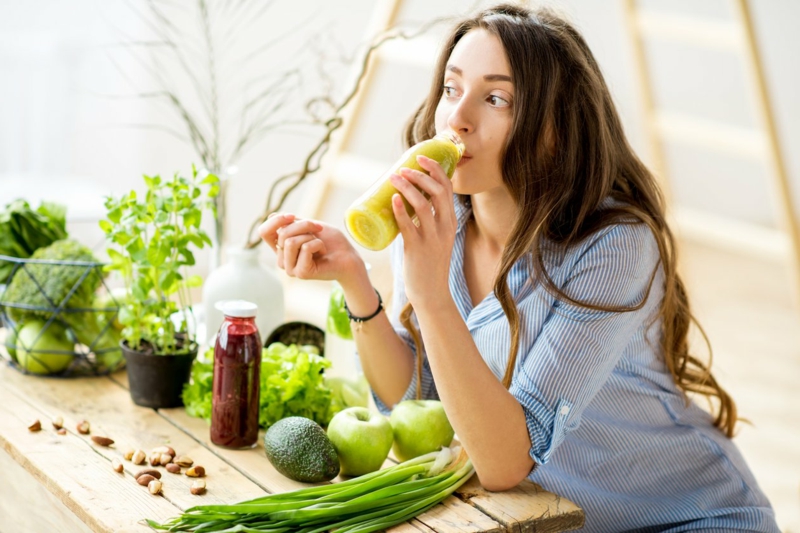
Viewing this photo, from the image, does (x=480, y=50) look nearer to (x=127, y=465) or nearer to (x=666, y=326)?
(x=666, y=326)

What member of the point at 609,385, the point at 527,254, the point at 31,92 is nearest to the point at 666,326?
the point at 609,385

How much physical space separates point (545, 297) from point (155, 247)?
67cm

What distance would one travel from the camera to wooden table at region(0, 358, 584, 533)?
1.22 metres

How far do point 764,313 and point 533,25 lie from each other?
4.47 meters

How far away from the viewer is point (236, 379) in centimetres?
142

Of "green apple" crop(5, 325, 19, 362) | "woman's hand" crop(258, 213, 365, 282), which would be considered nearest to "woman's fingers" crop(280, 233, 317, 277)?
A: "woman's hand" crop(258, 213, 365, 282)

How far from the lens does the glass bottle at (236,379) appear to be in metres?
1.40

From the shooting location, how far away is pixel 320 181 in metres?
3.05

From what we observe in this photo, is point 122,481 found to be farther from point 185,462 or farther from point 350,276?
point 350,276

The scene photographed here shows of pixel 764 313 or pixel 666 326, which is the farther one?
pixel 764 313

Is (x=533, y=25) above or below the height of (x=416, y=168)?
above

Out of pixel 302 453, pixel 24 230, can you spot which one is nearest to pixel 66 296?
pixel 24 230

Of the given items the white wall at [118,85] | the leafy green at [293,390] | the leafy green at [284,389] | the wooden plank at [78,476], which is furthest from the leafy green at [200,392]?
the white wall at [118,85]

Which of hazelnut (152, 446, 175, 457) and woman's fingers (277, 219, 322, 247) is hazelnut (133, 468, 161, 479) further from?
woman's fingers (277, 219, 322, 247)
